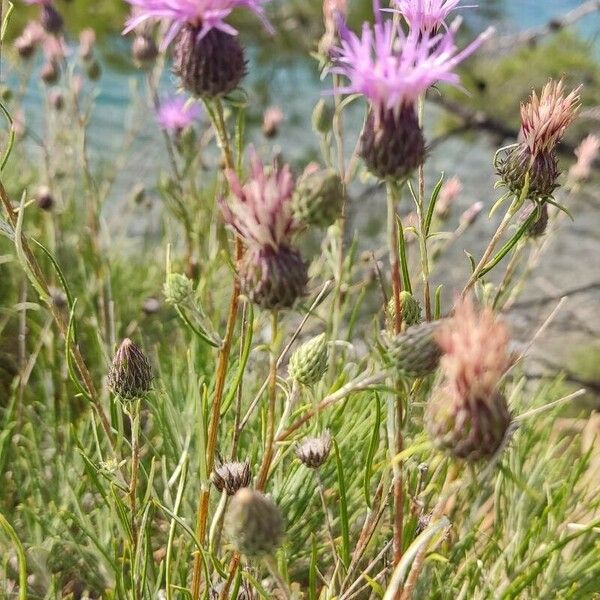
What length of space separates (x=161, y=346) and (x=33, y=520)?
54cm

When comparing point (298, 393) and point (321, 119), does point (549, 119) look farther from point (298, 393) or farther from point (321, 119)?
point (321, 119)

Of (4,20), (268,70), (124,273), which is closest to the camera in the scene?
(4,20)

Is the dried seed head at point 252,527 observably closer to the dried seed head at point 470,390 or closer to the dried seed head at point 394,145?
the dried seed head at point 470,390

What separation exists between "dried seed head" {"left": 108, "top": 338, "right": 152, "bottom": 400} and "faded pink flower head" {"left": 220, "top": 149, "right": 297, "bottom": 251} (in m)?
0.23

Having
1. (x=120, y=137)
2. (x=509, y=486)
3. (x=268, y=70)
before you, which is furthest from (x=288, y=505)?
(x=120, y=137)

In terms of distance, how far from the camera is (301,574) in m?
1.07

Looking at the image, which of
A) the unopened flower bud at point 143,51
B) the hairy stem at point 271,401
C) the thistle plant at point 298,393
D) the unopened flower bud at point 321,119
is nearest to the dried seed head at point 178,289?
the thistle plant at point 298,393

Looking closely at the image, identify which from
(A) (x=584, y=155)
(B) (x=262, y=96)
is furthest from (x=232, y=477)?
(B) (x=262, y=96)

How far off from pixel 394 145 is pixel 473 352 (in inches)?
7.3

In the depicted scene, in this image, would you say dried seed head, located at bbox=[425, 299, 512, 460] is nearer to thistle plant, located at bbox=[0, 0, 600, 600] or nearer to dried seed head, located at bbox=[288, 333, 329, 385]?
thistle plant, located at bbox=[0, 0, 600, 600]

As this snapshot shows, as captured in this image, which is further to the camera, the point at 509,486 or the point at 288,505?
the point at 509,486

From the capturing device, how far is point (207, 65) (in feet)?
2.04

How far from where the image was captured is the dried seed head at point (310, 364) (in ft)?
2.35

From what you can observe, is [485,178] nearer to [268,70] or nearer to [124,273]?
[268,70]
